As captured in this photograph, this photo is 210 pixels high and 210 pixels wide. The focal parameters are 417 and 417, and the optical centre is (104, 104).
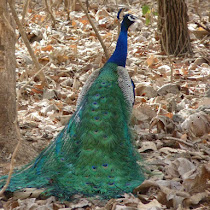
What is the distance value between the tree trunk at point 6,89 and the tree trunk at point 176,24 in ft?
10.9

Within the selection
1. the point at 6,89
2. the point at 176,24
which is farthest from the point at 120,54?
the point at 176,24

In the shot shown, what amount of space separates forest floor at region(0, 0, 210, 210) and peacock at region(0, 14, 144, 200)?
0.34 ft

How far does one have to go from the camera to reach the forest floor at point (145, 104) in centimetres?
268

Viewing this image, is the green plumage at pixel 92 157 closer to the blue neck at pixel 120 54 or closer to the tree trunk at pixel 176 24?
the blue neck at pixel 120 54

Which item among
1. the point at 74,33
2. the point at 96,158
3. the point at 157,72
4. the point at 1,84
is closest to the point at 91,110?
the point at 96,158

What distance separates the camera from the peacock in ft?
9.01

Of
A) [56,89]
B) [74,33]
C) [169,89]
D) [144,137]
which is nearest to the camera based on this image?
[144,137]

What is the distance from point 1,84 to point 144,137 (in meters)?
1.45

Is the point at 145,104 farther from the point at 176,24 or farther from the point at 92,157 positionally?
the point at 176,24

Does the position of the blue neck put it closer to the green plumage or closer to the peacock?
the peacock

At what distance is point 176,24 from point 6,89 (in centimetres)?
374

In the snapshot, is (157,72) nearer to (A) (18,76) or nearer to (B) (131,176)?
(A) (18,76)

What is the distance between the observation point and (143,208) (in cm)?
254

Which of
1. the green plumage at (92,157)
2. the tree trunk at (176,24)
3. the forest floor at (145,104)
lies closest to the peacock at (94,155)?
the green plumage at (92,157)
